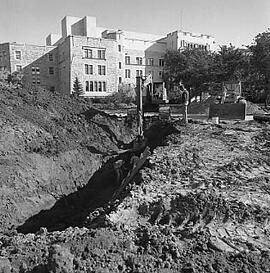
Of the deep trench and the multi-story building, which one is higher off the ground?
the multi-story building

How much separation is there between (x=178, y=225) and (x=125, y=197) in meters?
1.34

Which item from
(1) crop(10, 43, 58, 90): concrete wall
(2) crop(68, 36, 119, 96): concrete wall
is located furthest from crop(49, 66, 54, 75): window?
(2) crop(68, 36, 119, 96): concrete wall

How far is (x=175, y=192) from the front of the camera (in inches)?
260

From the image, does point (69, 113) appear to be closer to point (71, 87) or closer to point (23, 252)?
point (23, 252)

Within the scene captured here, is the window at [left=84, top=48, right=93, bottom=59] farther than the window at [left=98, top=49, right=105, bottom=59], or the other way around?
the window at [left=98, top=49, right=105, bottom=59]

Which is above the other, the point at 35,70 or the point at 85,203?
the point at 35,70

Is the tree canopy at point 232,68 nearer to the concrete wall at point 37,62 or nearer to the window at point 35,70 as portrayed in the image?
the concrete wall at point 37,62

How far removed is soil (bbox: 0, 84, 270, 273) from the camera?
4.28 metres

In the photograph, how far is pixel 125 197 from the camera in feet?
21.6

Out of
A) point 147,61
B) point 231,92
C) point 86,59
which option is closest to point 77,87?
point 86,59

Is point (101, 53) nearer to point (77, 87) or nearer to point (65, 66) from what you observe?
point (65, 66)

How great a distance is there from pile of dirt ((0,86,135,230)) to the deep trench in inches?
7.6

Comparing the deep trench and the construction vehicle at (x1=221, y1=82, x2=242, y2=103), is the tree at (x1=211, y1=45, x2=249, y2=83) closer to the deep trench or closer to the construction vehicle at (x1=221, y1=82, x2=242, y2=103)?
the construction vehicle at (x1=221, y1=82, x2=242, y2=103)

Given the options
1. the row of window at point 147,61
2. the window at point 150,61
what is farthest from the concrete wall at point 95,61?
the window at point 150,61
